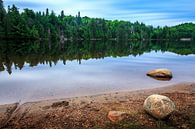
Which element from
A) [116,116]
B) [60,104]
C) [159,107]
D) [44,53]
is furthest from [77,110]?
[44,53]

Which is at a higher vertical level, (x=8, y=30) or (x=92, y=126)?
(x=8, y=30)

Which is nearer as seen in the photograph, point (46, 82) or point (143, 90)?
point (143, 90)

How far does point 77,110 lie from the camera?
17594 millimetres

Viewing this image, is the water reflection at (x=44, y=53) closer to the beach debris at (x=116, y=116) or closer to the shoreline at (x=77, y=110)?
the shoreline at (x=77, y=110)

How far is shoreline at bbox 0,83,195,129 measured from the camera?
601 inches

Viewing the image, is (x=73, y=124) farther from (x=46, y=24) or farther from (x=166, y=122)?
(x=46, y=24)

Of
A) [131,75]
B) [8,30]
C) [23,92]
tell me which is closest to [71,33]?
[8,30]

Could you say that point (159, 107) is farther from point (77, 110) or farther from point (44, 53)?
point (44, 53)

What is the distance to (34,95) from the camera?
22.9 metres

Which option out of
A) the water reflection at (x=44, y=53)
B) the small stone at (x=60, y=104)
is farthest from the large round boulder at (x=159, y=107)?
the water reflection at (x=44, y=53)

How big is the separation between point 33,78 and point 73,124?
16.5 meters

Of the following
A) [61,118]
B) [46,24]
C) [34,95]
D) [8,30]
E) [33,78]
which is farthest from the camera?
[46,24]

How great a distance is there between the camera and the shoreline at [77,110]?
15266mm

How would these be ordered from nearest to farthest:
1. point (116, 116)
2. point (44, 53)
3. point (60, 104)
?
point (116, 116) < point (60, 104) < point (44, 53)
